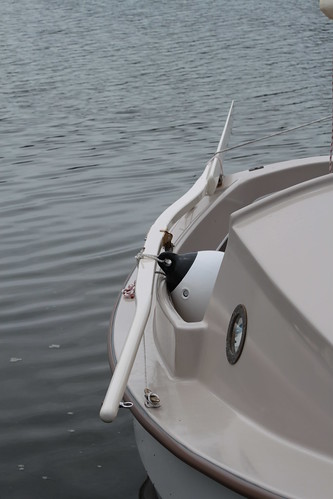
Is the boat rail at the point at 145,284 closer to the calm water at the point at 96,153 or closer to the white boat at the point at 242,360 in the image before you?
the white boat at the point at 242,360

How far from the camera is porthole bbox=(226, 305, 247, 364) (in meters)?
3.38

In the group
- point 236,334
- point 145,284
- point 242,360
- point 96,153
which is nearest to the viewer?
point 242,360

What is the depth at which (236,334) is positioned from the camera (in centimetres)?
345

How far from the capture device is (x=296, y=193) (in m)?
3.74

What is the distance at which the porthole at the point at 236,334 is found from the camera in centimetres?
338

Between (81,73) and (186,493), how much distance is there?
53.4 feet

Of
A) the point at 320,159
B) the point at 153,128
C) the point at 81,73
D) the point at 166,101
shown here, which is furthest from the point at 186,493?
the point at 81,73

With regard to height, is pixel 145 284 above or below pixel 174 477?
above

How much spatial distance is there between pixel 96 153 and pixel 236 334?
30.6ft

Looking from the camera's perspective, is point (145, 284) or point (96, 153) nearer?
point (145, 284)

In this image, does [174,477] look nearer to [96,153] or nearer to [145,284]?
[145,284]

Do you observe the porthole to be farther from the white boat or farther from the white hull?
the white hull

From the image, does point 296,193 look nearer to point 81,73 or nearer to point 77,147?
point 77,147

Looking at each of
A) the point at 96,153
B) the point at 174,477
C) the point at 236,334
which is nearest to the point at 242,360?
the point at 236,334
